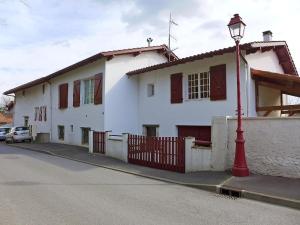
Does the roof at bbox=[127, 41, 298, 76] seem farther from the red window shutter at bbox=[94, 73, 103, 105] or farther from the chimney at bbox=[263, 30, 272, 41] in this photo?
the red window shutter at bbox=[94, 73, 103, 105]

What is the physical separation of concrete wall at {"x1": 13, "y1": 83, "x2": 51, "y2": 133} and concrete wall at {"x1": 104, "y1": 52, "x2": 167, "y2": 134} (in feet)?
29.9

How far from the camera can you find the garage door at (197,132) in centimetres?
1503

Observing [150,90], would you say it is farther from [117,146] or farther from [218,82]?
[218,82]

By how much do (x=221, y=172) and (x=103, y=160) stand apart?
585 cm

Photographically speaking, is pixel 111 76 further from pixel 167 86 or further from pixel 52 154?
pixel 52 154

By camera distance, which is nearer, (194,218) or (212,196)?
(194,218)

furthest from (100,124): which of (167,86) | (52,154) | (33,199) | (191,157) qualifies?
(33,199)

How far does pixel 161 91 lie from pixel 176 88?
4.36ft

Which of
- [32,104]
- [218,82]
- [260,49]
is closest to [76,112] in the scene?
[32,104]

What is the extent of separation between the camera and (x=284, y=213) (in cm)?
659

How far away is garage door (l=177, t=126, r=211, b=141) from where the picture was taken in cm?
1503

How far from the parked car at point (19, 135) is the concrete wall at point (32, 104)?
1015 millimetres

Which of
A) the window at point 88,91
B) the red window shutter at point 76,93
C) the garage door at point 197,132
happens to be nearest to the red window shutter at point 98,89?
the window at point 88,91

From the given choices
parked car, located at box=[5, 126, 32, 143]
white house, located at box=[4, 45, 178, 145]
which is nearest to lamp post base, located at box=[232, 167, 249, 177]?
white house, located at box=[4, 45, 178, 145]
